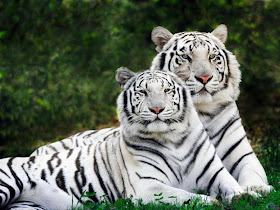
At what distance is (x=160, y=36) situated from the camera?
5.45 m

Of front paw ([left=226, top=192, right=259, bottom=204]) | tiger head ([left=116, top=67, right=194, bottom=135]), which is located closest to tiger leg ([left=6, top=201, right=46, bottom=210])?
tiger head ([left=116, top=67, right=194, bottom=135])

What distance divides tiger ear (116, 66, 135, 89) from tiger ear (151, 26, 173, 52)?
0.78 m

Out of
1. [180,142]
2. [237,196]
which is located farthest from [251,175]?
[180,142]

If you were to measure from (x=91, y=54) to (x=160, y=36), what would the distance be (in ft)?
16.3

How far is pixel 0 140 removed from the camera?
9766mm

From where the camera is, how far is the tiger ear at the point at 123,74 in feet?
15.6

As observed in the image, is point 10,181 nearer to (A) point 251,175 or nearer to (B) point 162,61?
(B) point 162,61

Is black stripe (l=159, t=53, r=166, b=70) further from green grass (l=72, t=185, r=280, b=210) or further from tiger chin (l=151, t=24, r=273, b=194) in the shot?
green grass (l=72, t=185, r=280, b=210)

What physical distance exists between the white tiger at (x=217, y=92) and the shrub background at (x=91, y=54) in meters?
4.21

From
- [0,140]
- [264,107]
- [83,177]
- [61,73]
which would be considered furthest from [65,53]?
[83,177]

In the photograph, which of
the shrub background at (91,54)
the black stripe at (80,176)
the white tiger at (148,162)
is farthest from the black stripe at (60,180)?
the shrub background at (91,54)

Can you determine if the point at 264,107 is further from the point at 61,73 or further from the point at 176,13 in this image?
the point at 61,73

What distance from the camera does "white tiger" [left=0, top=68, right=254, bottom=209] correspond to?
4418mm

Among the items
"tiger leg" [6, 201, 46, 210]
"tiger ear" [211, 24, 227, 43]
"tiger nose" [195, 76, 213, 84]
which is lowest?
"tiger leg" [6, 201, 46, 210]
